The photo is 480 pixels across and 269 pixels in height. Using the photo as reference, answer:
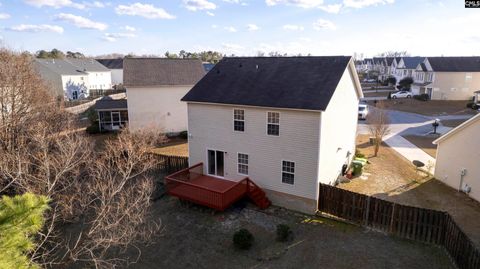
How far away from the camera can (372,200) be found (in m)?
15.0

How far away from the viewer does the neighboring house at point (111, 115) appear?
1471 inches

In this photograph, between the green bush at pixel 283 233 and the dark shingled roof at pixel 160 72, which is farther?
the dark shingled roof at pixel 160 72

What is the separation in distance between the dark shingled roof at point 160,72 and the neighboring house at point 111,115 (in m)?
5.08

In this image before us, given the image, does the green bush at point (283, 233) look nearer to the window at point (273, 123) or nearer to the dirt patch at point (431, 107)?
the window at point (273, 123)

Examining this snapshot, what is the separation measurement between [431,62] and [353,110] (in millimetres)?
49648

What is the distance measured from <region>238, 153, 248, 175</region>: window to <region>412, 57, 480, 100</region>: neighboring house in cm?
5582

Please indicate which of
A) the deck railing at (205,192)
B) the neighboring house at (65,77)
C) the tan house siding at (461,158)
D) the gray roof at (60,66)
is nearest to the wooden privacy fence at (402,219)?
the deck railing at (205,192)

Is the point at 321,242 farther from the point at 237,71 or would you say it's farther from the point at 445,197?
the point at 237,71

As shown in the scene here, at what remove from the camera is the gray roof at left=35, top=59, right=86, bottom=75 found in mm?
58750

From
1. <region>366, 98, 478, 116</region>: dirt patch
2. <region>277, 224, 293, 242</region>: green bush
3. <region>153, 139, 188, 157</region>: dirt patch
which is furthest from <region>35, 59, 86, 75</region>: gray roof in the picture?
<region>366, 98, 478, 116</region>: dirt patch

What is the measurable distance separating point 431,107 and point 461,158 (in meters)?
39.9

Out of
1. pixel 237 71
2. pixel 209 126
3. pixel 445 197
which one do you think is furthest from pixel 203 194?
pixel 445 197

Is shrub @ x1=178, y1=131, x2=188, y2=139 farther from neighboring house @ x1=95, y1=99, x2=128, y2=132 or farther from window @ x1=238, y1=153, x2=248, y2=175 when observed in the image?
window @ x1=238, y1=153, x2=248, y2=175

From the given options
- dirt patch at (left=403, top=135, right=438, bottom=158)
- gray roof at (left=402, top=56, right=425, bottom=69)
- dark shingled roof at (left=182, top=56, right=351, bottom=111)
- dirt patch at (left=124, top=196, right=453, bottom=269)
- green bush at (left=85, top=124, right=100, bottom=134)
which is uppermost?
gray roof at (left=402, top=56, right=425, bottom=69)
